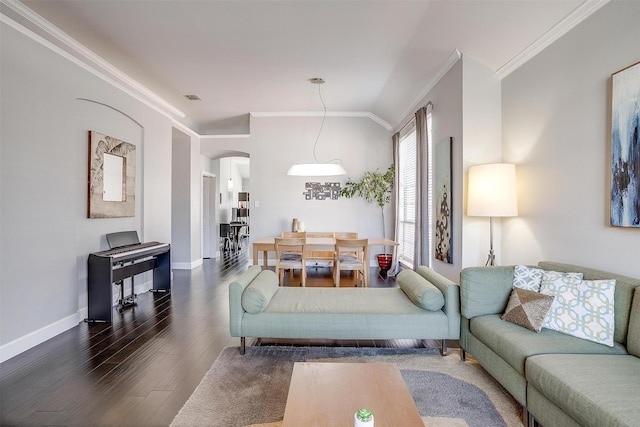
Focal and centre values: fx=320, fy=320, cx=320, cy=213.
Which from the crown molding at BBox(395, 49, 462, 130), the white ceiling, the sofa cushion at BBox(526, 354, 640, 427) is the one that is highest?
the white ceiling

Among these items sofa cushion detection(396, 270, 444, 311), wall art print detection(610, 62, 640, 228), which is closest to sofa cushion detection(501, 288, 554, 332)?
sofa cushion detection(396, 270, 444, 311)

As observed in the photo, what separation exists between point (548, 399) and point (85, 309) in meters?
4.14

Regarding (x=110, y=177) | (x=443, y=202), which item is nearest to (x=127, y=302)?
(x=110, y=177)

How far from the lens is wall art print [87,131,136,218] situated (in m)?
3.59

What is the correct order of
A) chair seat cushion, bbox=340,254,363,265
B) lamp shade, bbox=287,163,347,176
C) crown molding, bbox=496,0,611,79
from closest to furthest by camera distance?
crown molding, bbox=496,0,611,79 < lamp shade, bbox=287,163,347,176 < chair seat cushion, bbox=340,254,363,265

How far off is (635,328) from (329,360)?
189 centimetres

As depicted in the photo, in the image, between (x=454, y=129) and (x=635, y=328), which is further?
(x=454, y=129)

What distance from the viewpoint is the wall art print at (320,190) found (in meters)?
6.54

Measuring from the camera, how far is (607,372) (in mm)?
1518

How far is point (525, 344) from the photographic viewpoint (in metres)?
1.82

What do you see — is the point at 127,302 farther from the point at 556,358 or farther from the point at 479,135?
the point at 479,135

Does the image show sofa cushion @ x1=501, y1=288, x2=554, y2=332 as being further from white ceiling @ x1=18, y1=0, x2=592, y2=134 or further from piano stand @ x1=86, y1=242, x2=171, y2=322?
piano stand @ x1=86, y1=242, x2=171, y2=322

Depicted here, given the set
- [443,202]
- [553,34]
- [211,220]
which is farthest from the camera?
[211,220]

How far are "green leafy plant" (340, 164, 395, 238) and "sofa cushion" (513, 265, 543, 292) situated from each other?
389 centimetres
